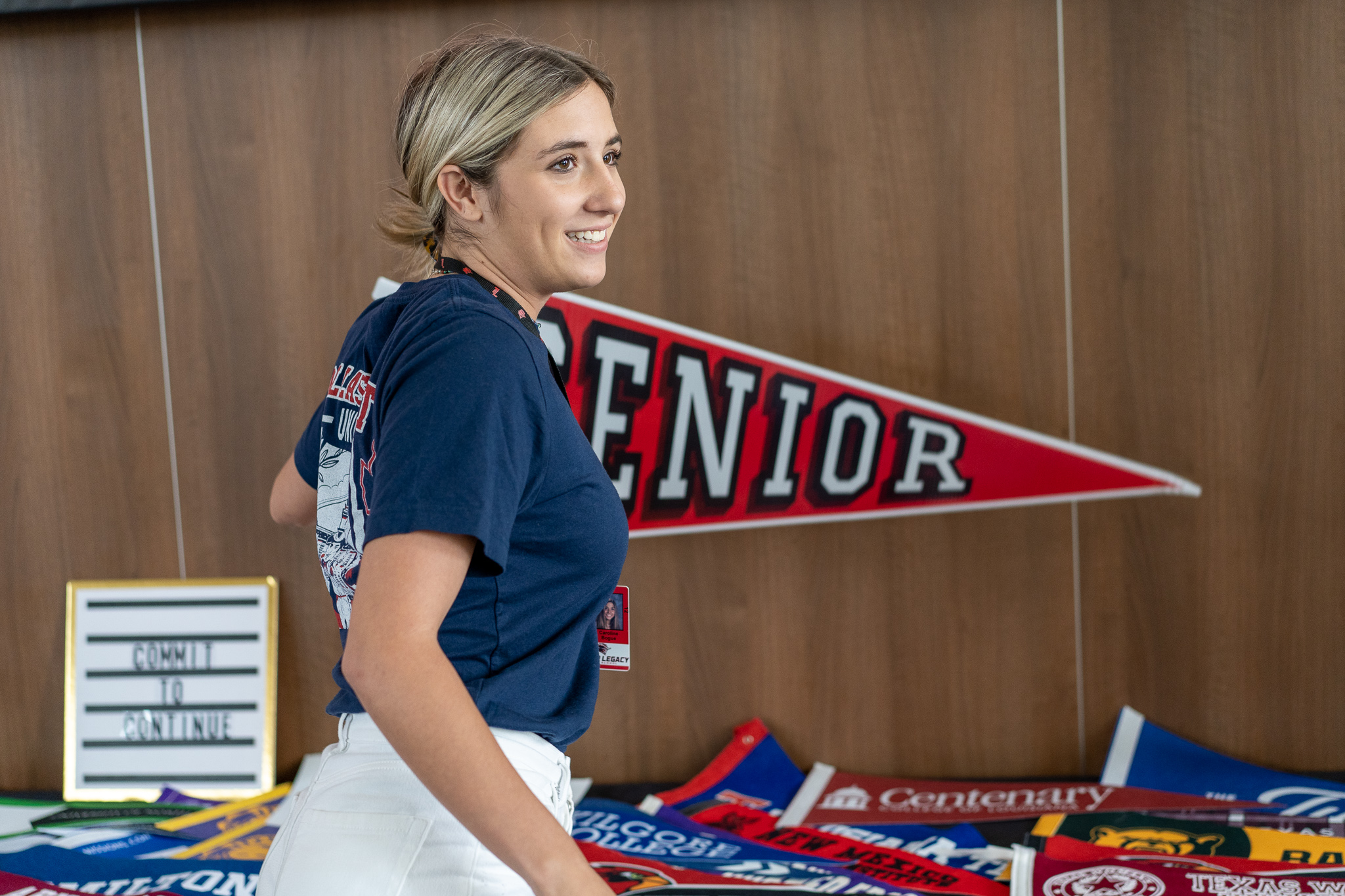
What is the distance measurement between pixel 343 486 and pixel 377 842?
0.31m

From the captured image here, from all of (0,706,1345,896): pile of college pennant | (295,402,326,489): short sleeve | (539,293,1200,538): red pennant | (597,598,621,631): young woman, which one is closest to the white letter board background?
(0,706,1345,896): pile of college pennant

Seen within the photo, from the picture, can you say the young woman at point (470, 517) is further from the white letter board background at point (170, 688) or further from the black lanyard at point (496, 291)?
the white letter board background at point (170, 688)

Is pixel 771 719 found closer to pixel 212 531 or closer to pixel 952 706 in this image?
pixel 952 706

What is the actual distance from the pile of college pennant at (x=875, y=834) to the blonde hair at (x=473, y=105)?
120 cm

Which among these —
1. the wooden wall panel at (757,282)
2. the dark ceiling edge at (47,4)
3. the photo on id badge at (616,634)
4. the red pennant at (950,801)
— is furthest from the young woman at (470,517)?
the dark ceiling edge at (47,4)

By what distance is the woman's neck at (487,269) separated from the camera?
3.24 feet

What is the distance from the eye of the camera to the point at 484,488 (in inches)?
28.9

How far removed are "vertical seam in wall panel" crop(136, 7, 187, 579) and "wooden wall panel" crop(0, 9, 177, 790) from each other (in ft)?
0.04

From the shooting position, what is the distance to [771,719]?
7.60 feet

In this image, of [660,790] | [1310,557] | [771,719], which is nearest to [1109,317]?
[1310,557]

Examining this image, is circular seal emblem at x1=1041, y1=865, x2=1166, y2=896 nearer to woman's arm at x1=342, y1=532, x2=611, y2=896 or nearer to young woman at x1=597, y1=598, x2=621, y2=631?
young woman at x1=597, y1=598, x2=621, y2=631

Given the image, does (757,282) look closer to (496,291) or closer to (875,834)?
(875,834)

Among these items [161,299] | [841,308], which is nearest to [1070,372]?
[841,308]

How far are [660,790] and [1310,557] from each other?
4.86ft
